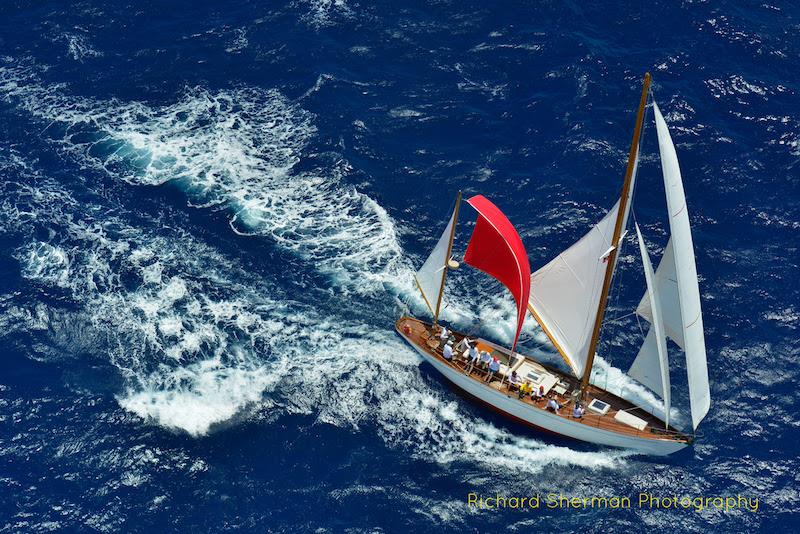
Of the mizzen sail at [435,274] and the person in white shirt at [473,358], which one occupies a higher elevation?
the mizzen sail at [435,274]

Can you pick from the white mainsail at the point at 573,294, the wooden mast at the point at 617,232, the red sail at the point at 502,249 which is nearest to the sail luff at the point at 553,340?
the white mainsail at the point at 573,294

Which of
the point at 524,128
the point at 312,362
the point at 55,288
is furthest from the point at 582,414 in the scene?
the point at 55,288

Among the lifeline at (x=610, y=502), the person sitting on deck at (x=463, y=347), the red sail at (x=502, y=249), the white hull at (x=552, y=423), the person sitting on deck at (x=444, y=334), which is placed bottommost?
the lifeline at (x=610, y=502)

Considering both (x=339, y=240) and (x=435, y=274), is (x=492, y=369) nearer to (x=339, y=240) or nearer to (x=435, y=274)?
(x=435, y=274)

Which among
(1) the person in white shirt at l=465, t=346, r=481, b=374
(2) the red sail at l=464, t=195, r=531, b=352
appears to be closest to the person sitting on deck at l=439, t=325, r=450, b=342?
(1) the person in white shirt at l=465, t=346, r=481, b=374

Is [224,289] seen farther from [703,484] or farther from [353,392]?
[703,484]

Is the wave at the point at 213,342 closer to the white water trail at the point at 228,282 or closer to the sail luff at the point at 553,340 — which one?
the white water trail at the point at 228,282
